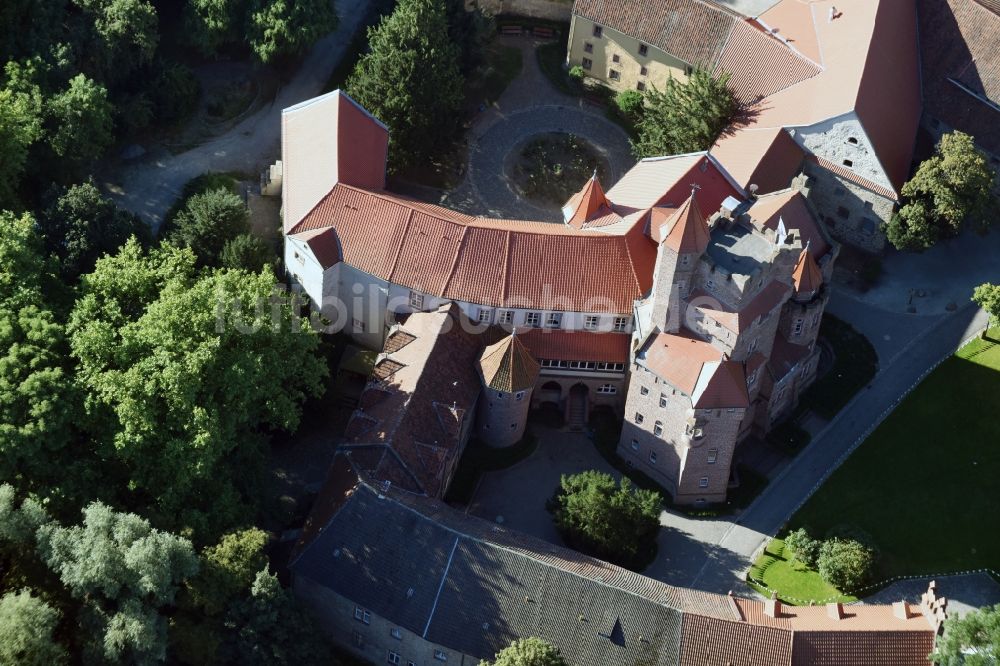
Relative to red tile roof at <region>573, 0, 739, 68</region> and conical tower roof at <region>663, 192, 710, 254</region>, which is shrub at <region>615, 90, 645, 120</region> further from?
conical tower roof at <region>663, 192, 710, 254</region>

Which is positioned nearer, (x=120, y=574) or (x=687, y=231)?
(x=120, y=574)

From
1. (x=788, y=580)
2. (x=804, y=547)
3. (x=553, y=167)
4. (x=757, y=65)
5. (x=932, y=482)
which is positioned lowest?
(x=788, y=580)

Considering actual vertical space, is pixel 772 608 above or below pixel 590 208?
below

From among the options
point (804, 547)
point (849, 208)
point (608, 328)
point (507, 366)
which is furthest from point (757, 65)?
point (804, 547)

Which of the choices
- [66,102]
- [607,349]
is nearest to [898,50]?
[607,349]

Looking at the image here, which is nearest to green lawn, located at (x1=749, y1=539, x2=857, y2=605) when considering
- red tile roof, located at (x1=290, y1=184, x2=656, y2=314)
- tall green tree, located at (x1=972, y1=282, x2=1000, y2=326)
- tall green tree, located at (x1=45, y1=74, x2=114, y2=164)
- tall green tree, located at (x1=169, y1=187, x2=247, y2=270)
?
red tile roof, located at (x1=290, y1=184, x2=656, y2=314)

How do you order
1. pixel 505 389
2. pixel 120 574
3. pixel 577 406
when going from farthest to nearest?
pixel 577 406 → pixel 505 389 → pixel 120 574

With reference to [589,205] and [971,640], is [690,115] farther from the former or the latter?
[971,640]
